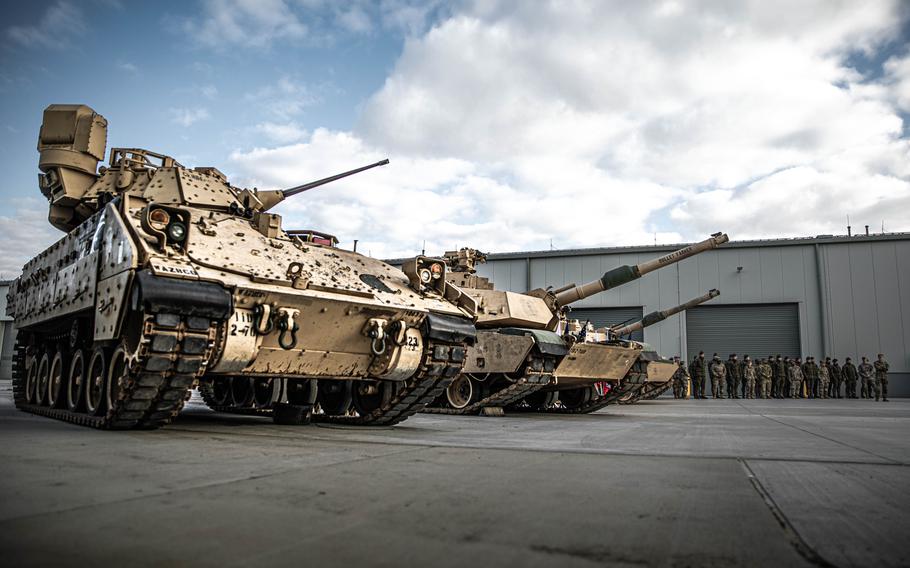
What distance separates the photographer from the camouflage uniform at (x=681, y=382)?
29.2 metres

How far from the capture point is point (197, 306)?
6.35 meters

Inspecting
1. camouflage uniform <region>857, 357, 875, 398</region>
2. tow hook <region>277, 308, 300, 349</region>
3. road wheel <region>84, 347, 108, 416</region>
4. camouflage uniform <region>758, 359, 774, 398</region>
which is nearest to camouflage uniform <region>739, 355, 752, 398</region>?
camouflage uniform <region>758, 359, 774, 398</region>

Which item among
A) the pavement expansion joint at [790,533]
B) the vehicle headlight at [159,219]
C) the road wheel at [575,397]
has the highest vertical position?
the vehicle headlight at [159,219]

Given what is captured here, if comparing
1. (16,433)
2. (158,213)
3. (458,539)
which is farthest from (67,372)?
(458,539)

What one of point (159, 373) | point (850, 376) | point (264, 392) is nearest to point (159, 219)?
point (159, 373)

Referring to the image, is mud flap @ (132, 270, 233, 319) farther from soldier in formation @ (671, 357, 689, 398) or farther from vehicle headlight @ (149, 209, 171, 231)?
soldier in formation @ (671, 357, 689, 398)

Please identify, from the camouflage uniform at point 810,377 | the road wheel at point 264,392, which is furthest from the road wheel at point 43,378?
the camouflage uniform at point 810,377

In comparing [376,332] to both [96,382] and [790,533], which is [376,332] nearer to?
[96,382]

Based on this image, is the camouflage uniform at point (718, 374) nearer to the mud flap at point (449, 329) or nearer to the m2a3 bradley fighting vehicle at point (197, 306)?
the m2a3 bradley fighting vehicle at point (197, 306)

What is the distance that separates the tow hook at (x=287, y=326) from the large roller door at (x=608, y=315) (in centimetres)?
2615

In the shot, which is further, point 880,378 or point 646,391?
point 880,378

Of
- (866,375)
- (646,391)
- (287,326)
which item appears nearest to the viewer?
(287,326)

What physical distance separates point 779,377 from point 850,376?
2.70m

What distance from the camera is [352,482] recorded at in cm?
378
